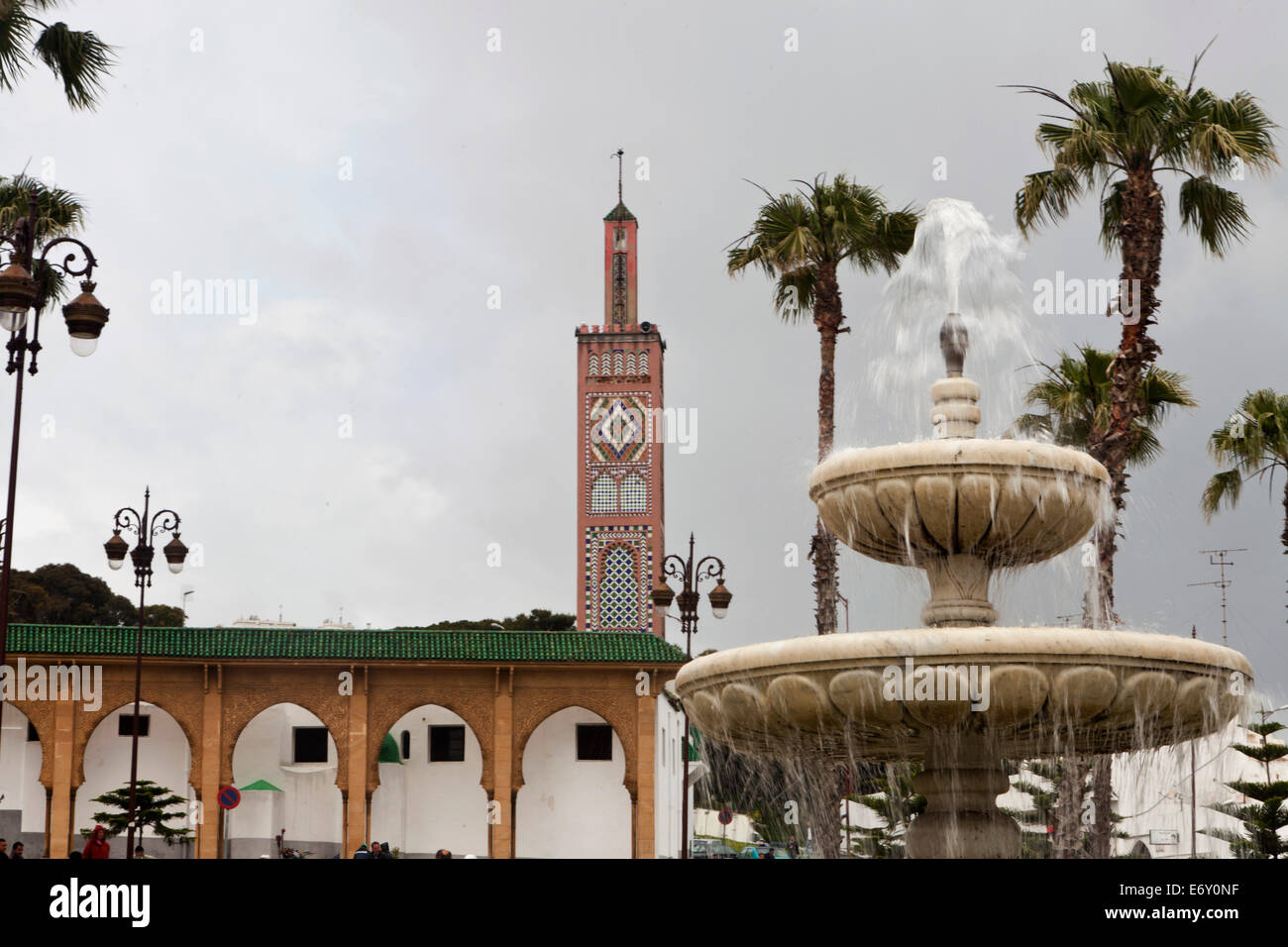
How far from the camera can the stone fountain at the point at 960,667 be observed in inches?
318

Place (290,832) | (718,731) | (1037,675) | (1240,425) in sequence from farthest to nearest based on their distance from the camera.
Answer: (290,832) < (1240,425) < (718,731) < (1037,675)

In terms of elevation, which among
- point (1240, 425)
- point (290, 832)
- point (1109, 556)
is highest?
point (1240, 425)

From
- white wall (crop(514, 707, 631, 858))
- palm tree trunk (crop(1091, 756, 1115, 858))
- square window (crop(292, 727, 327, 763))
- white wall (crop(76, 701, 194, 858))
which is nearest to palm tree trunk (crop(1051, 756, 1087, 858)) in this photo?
palm tree trunk (crop(1091, 756, 1115, 858))

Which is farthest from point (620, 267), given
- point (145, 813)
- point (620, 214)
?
point (145, 813)

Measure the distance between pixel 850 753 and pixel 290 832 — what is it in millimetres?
22771

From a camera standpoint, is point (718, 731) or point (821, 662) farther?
point (718, 731)

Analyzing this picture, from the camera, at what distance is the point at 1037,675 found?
8055 millimetres

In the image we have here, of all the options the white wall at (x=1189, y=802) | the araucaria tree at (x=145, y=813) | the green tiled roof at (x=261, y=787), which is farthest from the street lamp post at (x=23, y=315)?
the green tiled roof at (x=261, y=787)

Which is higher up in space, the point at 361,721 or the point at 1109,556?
the point at 1109,556

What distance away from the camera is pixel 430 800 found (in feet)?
100

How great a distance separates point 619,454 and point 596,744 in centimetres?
1450
